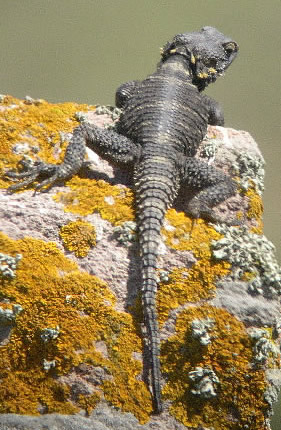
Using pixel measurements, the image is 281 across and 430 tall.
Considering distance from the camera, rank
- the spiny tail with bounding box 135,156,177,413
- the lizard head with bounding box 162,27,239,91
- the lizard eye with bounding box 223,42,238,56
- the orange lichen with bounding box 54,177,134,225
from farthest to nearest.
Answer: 1. the lizard eye with bounding box 223,42,238,56
2. the lizard head with bounding box 162,27,239,91
3. the orange lichen with bounding box 54,177,134,225
4. the spiny tail with bounding box 135,156,177,413

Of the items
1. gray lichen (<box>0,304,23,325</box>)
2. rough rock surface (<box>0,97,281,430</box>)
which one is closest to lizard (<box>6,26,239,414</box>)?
rough rock surface (<box>0,97,281,430</box>)

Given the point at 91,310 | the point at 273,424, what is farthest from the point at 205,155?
the point at 273,424

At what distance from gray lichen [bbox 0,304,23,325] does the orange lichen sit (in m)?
0.81

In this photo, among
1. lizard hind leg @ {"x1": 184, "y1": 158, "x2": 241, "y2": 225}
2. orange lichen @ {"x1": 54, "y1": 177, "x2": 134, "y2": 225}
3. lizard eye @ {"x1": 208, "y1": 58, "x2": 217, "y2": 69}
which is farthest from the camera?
lizard eye @ {"x1": 208, "y1": 58, "x2": 217, "y2": 69}

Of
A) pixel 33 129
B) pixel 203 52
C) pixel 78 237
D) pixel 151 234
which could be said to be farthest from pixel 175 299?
pixel 203 52

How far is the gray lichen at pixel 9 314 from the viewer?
3061mm

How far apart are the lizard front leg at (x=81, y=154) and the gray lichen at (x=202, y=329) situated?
4.85 ft

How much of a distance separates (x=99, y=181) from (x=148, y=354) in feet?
4.75

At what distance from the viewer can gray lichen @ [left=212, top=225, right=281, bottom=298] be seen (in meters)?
3.33

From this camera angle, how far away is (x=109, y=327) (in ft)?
10.3

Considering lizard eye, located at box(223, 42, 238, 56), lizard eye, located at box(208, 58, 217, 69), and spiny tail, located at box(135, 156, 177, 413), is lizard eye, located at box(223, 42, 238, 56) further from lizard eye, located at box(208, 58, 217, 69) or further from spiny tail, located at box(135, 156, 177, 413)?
spiny tail, located at box(135, 156, 177, 413)

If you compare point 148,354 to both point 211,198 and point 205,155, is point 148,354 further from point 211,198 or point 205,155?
point 205,155

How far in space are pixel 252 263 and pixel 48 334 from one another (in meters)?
1.57

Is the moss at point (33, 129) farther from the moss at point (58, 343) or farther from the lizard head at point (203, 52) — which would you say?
the lizard head at point (203, 52)
